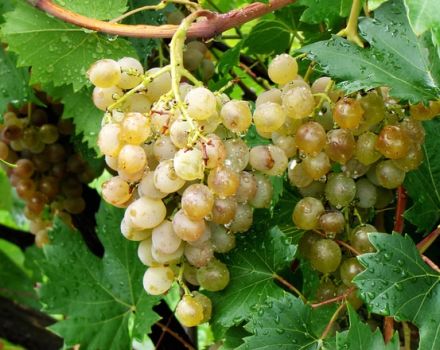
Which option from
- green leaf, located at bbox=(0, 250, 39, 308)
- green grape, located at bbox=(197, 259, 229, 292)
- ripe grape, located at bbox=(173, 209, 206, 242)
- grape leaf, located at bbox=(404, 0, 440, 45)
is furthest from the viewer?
green leaf, located at bbox=(0, 250, 39, 308)

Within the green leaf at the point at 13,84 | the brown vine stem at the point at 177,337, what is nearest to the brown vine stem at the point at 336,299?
A: the brown vine stem at the point at 177,337

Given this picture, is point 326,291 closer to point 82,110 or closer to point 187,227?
point 187,227

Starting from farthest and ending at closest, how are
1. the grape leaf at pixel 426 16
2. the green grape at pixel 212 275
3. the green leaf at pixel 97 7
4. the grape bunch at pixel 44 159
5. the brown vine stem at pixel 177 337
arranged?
the grape bunch at pixel 44 159, the brown vine stem at pixel 177 337, the green leaf at pixel 97 7, the green grape at pixel 212 275, the grape leaf at pixel 426 16

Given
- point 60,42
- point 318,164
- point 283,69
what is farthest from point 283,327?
point 60,42

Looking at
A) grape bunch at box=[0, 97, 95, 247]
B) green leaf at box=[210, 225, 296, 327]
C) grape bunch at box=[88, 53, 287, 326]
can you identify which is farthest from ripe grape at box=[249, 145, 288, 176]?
grape bunch at box=[0, 97, 95, 247]

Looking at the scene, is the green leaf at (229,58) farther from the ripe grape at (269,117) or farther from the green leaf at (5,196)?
the green leaf at (5,196)

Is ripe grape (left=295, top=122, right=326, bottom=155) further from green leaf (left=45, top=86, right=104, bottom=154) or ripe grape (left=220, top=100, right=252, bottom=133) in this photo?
green leaf (left=45, top=86, right=104, bottom=154)
